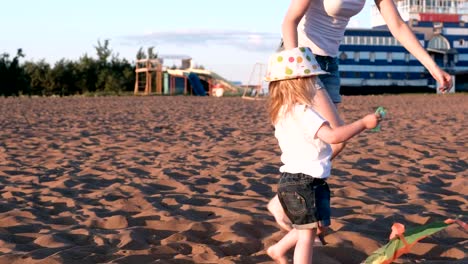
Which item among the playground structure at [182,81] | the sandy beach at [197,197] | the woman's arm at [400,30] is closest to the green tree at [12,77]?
the playground structure at [182,81]

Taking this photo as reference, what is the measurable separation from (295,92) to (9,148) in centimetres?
752

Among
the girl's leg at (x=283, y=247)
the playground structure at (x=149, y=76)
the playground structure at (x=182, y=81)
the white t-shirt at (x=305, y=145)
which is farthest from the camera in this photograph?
the playground structure at (x=149, y=76)

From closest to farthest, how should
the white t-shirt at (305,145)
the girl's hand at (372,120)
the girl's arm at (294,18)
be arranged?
the girl's hand at (372,120) → the white t-shirt at (305,145) → the girl's arm at (294,18)

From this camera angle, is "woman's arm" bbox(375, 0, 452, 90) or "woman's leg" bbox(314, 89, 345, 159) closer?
"woman's leg" bbox(314, 89, 345, 159)

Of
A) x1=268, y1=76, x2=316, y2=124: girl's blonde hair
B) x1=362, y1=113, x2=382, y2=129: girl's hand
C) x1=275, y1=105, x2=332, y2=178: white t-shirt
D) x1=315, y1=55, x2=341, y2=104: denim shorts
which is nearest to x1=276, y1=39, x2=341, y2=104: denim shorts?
x1=315, y1=55, x2=341, y2=104: denim shorts

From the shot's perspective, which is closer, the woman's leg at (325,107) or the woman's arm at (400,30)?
the woman's leg at (325,107)

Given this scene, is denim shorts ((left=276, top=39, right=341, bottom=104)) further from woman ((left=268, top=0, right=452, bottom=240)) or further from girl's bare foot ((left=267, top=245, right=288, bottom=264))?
girl's bare foot ((left=267, top=245, right=288, bottom=264))

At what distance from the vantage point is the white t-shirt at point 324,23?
Result: 4246mm

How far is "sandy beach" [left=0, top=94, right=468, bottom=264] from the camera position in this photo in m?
4.25

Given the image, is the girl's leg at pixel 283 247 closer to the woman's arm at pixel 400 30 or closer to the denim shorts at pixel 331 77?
the denim shorts at pixel 331 77

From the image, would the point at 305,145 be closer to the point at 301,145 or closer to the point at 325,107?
the point at 301,145

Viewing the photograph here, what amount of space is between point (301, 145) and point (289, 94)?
0.24 m

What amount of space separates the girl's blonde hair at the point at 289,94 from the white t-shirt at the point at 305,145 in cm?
4

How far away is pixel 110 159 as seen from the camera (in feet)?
29.0
